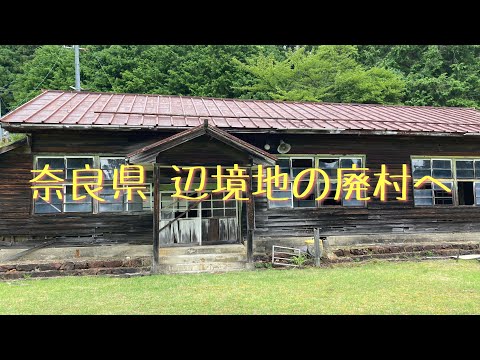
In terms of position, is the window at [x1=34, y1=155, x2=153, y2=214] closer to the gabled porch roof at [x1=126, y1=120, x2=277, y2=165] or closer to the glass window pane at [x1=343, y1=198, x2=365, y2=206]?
the gabled porch roof at [x1=126, y1=120, x2=277, y2=165]

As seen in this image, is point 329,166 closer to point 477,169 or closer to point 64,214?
point 477,169

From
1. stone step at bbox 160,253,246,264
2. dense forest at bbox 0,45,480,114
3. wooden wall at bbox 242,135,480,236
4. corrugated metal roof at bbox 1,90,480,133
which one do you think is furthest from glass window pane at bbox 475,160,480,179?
dense forest at bbox 0,45,480,114

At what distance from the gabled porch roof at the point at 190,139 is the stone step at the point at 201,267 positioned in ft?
9.17

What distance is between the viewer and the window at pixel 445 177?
1211 centimetres

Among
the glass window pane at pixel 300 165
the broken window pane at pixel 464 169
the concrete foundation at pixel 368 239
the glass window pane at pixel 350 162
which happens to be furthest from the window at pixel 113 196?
the broken window pane at pixel 464 169

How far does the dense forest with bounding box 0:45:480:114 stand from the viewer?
23531 mm

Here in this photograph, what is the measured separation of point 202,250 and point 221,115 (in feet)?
A: 14.7

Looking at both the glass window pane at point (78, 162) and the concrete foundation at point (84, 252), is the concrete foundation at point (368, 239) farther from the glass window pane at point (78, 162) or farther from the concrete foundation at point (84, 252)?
the glass window pane at point (78, 162)

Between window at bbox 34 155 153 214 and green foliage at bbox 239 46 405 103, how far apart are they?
14369 mm

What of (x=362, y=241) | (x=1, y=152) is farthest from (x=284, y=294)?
(x=1, y=152)

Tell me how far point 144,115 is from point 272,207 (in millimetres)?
4899

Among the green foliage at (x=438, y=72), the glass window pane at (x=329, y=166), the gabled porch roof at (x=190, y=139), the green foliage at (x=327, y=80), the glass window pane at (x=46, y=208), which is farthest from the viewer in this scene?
the green foliage at (x=438, y=72)

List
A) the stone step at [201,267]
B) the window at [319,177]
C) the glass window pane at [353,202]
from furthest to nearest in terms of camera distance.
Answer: the glass window pane at [353,202] < the window at [319,177] < the stone step at [201,267]

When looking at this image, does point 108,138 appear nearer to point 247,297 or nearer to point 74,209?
point 74,209
